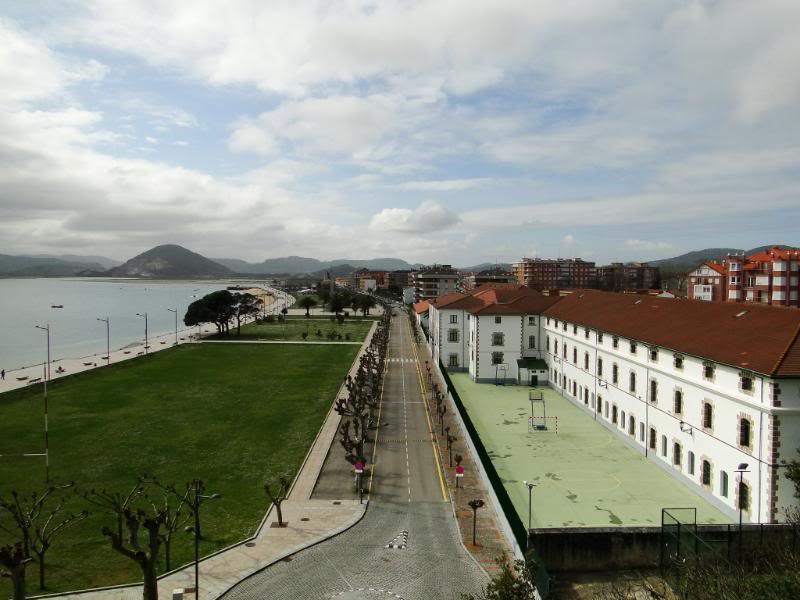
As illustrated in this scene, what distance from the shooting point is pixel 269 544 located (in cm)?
2361

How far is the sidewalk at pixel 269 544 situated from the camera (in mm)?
20094

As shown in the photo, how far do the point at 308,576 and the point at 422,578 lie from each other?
4.38 m

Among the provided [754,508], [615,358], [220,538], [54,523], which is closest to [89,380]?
[54,523]

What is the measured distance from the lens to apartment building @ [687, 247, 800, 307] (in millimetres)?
96000

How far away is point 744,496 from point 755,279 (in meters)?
94.1

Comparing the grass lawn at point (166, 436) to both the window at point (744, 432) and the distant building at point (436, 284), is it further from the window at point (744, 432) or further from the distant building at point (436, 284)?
the distant building at point (436, 284)

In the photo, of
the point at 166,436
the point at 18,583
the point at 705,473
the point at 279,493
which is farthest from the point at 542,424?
the point at 18,583

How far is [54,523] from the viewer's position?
85.4ft

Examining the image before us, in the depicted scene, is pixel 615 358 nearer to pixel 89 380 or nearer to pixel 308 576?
pixel 308 576

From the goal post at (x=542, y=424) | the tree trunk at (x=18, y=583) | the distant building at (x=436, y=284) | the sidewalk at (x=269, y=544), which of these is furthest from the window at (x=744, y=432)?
the distant building at (x=436, y=284)

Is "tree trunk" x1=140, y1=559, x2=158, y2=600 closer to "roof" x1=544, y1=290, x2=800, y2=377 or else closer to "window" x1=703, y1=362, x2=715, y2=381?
"roof" x1=544, y1=290, x2=800, y2=377

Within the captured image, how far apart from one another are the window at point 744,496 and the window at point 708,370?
215 inches

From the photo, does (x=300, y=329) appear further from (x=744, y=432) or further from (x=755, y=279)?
(x=744, y=432)

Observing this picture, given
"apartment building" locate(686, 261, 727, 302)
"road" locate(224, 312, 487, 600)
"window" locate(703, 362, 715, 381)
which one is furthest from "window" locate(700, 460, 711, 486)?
"apartment building" locate(686, 261, 727, 302)
